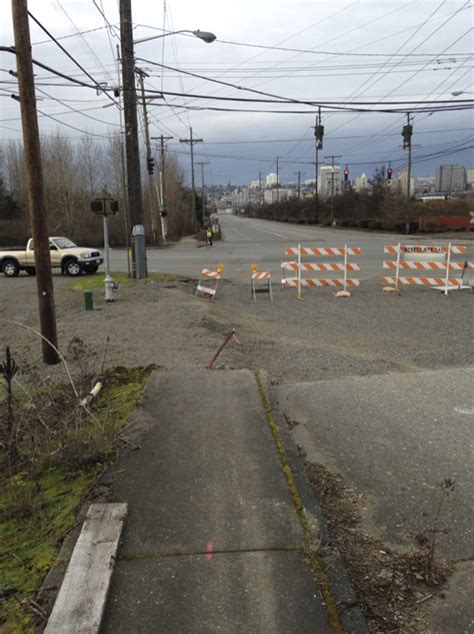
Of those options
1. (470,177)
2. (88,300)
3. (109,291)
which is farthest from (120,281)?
(470,177)

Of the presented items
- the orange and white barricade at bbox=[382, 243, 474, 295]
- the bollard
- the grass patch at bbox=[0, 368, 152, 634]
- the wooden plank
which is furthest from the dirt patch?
the orange and white barricade at bbox=[382, 243, 474, 295]

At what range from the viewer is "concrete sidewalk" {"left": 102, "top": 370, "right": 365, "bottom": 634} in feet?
9.25

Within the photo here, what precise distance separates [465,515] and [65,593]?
2762mm

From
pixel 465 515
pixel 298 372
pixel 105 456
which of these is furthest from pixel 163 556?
pixel 298 372

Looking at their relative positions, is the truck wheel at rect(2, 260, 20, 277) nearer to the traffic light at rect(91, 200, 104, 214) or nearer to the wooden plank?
the traffic light at rect(91, 200, 104, 214)

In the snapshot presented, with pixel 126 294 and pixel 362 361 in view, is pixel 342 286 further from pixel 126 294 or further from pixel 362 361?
pixel 362 361

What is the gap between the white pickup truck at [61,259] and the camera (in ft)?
77.5

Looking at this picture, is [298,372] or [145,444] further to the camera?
[298,372]

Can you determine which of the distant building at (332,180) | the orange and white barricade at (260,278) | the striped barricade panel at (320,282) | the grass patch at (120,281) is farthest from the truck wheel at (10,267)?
the distant building at (332,180)

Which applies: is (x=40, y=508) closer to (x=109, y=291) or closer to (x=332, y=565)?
(x=332, y=565)

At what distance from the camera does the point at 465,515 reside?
13.2 ft

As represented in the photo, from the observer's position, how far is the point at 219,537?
3.50m

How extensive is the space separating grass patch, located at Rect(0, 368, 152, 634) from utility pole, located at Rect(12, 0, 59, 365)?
10.1 feet

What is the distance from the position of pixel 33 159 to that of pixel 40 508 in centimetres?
557
